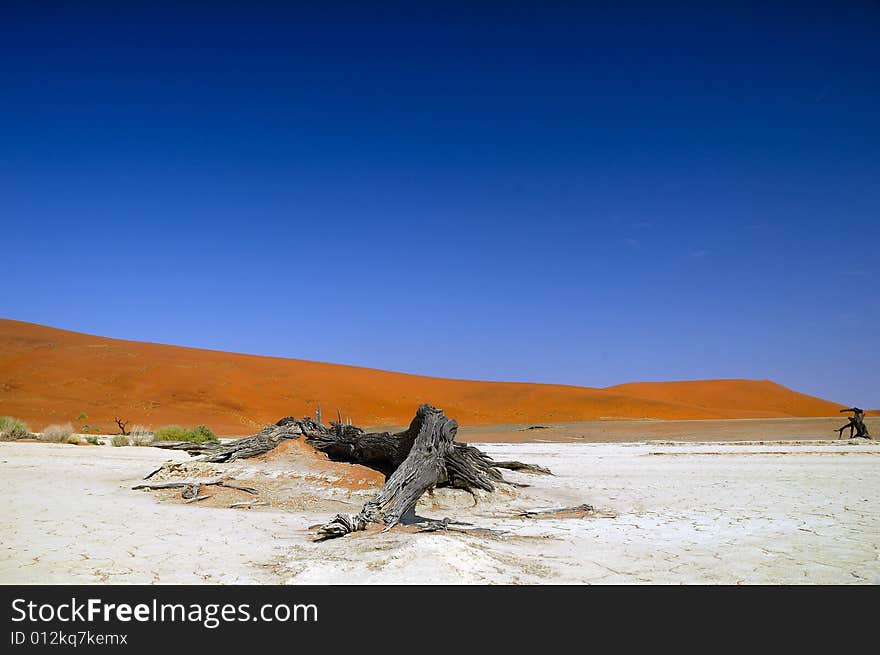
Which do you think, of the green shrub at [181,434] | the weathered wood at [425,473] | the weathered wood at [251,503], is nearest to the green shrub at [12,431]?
the green shrub at [181,434]

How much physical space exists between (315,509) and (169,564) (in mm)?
4072

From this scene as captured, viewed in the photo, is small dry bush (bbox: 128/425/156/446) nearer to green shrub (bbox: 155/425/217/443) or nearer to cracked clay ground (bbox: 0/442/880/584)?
green shrub (bbox: 155/425/217/443)

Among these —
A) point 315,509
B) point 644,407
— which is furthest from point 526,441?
point 644,407

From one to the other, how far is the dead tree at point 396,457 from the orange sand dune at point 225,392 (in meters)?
20.5

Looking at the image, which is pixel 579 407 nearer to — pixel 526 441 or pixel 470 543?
pixel 526 441

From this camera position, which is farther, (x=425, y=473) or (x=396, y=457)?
(x=396, y=457)

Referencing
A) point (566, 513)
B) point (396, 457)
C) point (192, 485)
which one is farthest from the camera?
point (396, 457)

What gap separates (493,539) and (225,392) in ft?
140

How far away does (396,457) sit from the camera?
10.9 meters

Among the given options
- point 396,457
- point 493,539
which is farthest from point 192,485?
point 493,539

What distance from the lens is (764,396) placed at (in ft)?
295

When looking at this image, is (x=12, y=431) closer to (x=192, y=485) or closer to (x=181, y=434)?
(x=181, y=434)

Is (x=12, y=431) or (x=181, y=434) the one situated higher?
(x=12, y=431)

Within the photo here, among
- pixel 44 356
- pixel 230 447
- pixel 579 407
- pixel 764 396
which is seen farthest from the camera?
pixel 764 396
